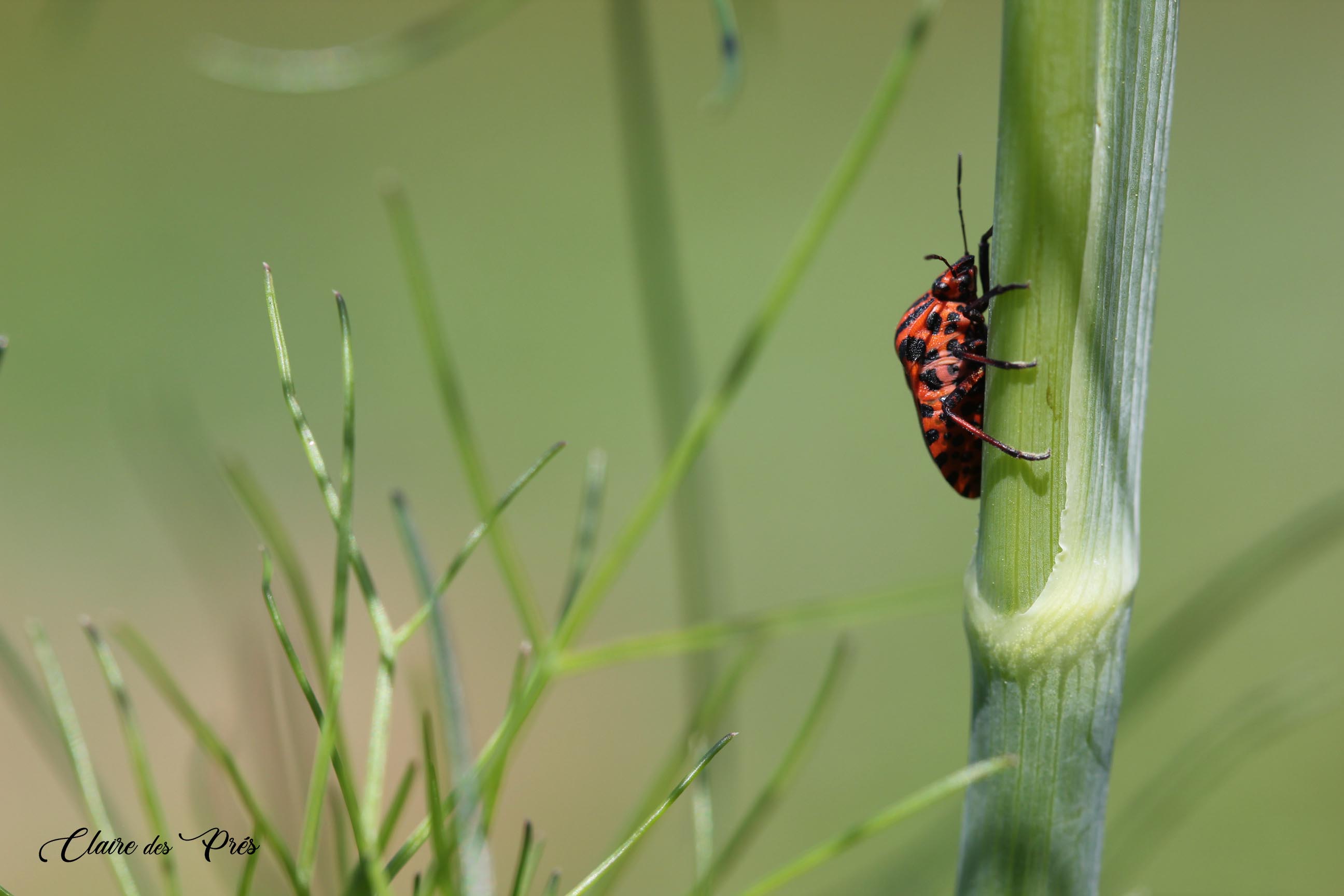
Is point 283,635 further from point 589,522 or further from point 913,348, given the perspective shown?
point 913,348

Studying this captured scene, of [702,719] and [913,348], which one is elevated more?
[913,348]

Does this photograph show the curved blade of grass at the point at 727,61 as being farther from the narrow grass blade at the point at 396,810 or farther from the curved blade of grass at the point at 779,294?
the narrow grass blade at the point at 396,810

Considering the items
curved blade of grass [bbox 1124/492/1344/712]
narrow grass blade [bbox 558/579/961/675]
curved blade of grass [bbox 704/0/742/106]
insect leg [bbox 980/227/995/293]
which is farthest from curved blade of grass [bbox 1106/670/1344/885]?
curved blade of grass [bbox 704/0/742/106]

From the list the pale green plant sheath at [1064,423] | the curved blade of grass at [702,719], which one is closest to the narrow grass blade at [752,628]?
the curved blade of grass at [702,719]

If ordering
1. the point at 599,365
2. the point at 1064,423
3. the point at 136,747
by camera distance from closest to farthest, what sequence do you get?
the point at 1064,423 < the point at 136,747 < the point at 599,365

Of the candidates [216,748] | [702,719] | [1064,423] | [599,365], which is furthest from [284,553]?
[599,365]

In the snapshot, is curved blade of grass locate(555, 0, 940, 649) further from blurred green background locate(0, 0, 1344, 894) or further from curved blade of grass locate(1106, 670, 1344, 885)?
blurred green background locate(0, 0, 1344, 894)
